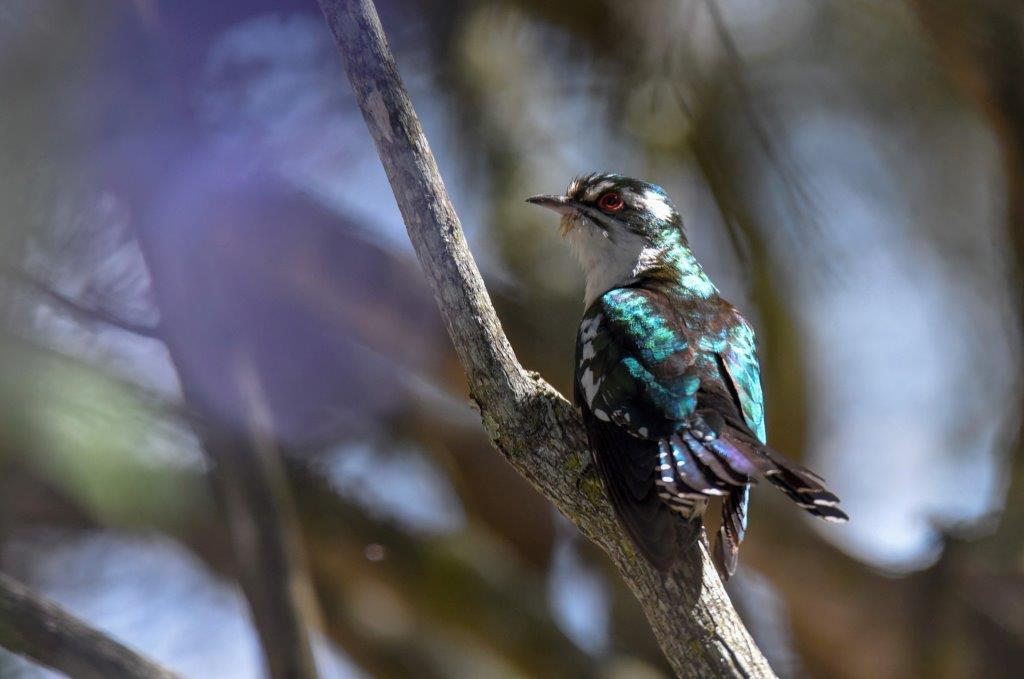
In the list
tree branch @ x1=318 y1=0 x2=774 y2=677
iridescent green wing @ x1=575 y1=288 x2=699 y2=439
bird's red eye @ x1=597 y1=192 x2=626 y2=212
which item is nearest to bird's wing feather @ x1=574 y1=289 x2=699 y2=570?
iridescent green wing @ x1=575 y1=288 x2=699 y2=439

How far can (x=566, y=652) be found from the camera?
18.2 ft

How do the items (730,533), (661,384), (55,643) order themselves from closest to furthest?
(55,643), (661,384), (730,533)

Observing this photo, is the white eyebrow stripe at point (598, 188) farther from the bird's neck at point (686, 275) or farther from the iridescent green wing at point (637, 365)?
the iridescent green wing at point (637, 365)

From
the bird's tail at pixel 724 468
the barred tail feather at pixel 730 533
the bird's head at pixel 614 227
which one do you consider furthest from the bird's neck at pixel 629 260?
the bird's tail at pixel 724 468

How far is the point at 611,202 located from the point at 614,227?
4.5 inches

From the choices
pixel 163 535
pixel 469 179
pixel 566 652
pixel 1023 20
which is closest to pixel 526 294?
pixel 469 179

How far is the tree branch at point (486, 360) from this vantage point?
2.84 metres

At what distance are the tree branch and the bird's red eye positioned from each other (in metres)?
1.37

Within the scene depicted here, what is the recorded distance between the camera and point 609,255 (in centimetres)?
412

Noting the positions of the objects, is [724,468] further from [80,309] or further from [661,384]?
[80,309]

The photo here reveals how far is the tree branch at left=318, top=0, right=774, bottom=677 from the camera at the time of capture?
2838 mm

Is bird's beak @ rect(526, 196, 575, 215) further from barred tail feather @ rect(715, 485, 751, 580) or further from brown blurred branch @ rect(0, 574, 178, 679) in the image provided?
brown blurred branch @ rect(0, 574, 178, 679)

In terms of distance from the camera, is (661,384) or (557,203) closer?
(661,384)

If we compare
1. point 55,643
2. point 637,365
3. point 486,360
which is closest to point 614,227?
point 637,365
